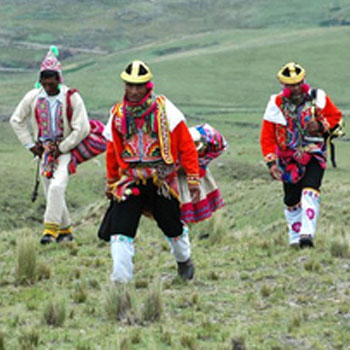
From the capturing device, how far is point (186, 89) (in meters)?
68.6

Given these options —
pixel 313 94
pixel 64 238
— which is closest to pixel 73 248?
pixel 64 238

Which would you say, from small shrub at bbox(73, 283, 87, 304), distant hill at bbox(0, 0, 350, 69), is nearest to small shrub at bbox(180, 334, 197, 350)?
small shrub at bbox(73, 283, 87, 304)

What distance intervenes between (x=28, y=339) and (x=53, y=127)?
4.89 m

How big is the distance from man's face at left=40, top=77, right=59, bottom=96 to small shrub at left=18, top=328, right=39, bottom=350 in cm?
466

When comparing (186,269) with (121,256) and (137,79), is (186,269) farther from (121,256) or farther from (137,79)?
(137,79)

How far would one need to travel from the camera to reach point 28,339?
21.0 feet

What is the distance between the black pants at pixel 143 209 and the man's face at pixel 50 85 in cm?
295

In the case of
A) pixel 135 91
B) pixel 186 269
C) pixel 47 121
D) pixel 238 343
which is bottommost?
pixel 238 343

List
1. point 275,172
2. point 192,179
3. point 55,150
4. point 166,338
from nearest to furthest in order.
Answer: point 166,338 < point 192,179 < point 275,172 < point 55,150

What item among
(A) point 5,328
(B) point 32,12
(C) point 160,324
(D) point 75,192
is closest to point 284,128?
(C) point 160,324

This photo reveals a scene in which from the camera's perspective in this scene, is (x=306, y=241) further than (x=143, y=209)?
Yes

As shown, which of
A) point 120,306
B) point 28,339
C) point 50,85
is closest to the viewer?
point 28,339

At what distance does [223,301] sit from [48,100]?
387 centimetres

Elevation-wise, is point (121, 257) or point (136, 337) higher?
point (121, 257)
